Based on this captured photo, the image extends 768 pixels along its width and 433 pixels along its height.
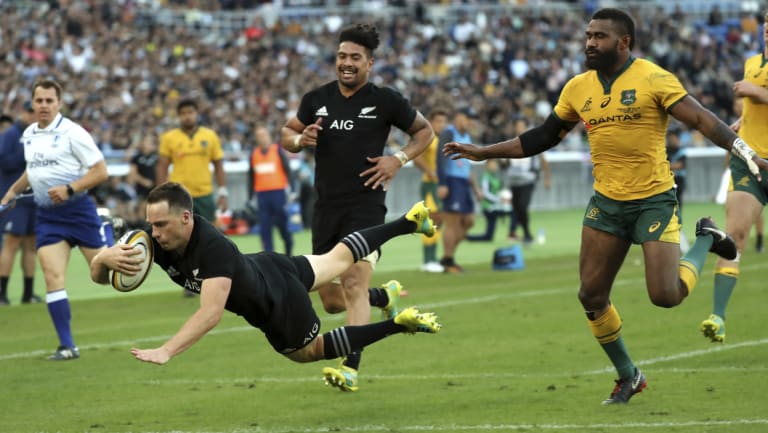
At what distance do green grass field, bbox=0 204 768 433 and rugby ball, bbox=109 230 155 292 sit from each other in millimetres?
1179

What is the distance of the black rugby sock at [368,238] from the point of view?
9.34m

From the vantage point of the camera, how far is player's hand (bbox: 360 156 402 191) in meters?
10.0

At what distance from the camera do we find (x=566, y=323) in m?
13.6

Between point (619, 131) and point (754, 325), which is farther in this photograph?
point (754, 325)

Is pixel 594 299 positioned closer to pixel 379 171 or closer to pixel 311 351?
pixel 311 351

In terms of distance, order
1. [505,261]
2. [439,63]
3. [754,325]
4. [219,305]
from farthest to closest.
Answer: [439,63] → [505,261] → [754,325] → [219,305]

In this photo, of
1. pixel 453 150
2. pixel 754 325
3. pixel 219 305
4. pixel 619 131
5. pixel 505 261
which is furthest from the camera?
pixel 505 261

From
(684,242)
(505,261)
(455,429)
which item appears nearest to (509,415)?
(455,429)

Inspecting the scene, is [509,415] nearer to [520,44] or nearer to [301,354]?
[301,354]

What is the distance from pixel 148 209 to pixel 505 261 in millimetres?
12711

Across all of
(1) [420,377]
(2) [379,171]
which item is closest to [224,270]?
(2) [379,171]

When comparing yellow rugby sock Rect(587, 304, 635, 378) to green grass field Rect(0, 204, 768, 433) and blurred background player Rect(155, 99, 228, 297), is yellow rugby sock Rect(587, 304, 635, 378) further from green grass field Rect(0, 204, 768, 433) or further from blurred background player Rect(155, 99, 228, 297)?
blurred background player Rect(155, 99, 228, 297)

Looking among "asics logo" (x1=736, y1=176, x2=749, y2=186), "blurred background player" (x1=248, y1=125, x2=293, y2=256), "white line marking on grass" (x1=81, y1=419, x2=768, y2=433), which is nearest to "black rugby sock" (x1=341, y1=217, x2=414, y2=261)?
"white line marking on grass" (x1=81, y1=419, x2=768, y2=433)

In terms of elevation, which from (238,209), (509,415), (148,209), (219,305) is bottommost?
(238,209)
